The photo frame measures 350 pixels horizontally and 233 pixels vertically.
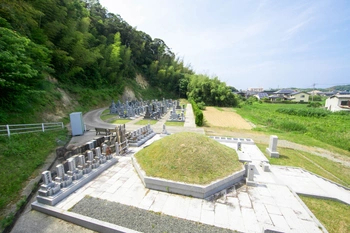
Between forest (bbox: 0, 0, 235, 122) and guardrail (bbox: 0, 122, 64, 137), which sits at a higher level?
forest (bbox: 0, 0, 235, 122)

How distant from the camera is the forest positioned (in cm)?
828

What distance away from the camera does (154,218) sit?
369cm

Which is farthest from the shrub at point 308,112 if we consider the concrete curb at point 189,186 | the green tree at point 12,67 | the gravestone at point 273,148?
the green tree at point 12,67

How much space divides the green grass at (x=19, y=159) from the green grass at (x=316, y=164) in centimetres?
974

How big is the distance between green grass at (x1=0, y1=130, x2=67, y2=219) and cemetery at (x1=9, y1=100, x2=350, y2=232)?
3.73 ft

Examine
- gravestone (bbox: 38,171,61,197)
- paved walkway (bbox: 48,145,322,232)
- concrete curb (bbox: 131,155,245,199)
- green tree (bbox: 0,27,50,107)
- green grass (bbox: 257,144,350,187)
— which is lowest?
green grass (bbox: 257,144,350,187)

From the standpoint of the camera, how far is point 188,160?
5141mm

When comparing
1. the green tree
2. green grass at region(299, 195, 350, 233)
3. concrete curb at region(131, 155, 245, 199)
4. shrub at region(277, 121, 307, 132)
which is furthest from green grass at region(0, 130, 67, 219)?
shrub at region(277, 121, 307, 132)

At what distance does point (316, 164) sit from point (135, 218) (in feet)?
28.1

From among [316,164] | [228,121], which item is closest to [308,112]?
[228,121]

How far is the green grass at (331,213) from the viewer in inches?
147

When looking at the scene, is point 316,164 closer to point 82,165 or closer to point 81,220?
point 81,220

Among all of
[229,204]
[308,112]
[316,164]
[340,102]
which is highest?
[340,102]

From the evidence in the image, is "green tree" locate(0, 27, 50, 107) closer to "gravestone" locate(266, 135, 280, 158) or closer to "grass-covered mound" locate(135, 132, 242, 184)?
"grass-covered mound" locate(135, 132, 242, 184)
